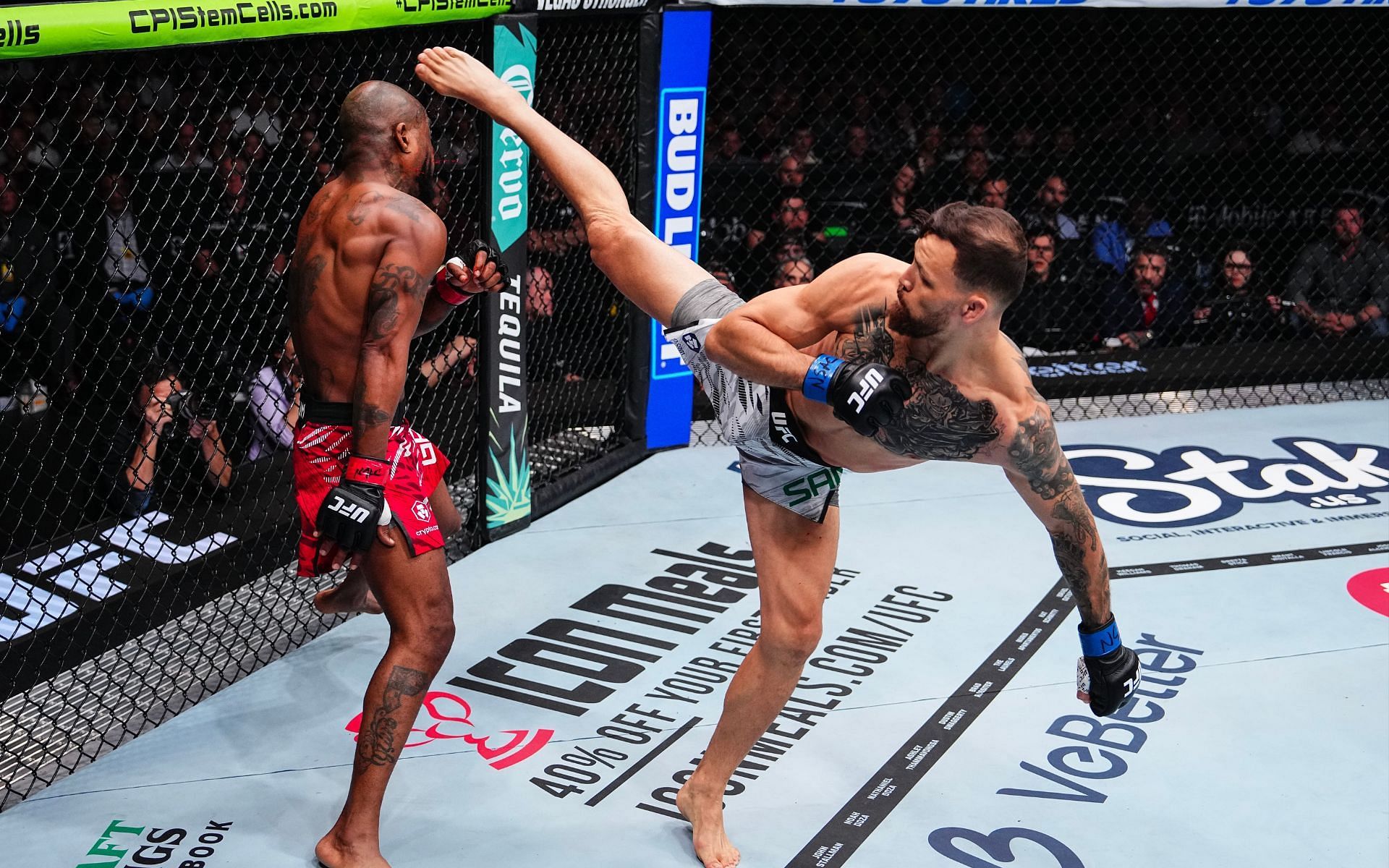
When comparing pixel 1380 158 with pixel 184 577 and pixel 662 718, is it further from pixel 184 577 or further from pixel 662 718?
pixel 184 577

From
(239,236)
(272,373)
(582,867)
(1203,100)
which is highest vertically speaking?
(1203,100)

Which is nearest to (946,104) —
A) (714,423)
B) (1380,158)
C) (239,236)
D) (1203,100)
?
(1203,100)

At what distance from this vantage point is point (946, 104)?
21.6 ft

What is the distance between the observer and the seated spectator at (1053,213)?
5.75 m

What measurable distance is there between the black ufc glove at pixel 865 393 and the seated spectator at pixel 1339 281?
4572 millimetres

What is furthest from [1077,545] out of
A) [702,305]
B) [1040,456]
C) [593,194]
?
[593,194]

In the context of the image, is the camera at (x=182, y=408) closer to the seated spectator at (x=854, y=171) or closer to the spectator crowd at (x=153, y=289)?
the spectator crowd at (x=153, y=289)

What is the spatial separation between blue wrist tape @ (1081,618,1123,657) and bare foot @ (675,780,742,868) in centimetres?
74

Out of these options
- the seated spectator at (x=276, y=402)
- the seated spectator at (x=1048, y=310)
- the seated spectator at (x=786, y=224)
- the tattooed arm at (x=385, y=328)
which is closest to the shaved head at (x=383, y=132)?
the tattooed arm at (x=385, y=328)

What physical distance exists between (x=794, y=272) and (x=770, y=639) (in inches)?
115

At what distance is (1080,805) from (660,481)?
2.05 meters

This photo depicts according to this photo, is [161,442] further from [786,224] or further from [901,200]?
[901,200]

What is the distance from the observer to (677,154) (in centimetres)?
425

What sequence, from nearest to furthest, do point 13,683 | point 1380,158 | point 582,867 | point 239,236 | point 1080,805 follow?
point 582,867 → point 1080,805 → point 13,683 → point 239,236 → point 1380,158
